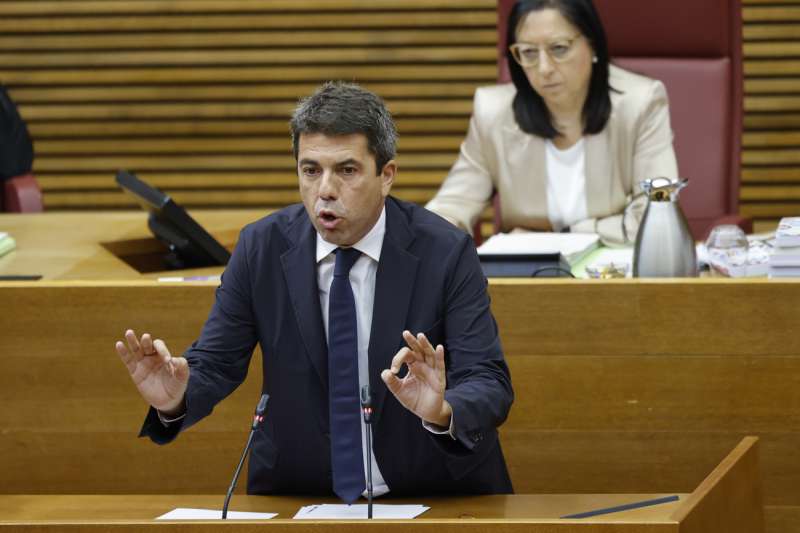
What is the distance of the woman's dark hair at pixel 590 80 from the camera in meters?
3.60

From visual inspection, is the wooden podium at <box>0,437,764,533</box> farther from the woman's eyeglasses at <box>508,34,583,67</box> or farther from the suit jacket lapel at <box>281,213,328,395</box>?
the woman's eyeglasses at <box>508,34,583,67</box>

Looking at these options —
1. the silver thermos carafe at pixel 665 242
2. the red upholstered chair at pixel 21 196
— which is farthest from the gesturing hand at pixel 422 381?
the red upholstered chair at pixel 21 196

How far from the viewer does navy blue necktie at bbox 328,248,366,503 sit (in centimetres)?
229

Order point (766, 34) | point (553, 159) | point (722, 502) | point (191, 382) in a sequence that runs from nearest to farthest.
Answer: point (722, 502)
point (191, 382)
point (553, 159)
point (766, 34)

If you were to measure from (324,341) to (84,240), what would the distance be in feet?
5.07

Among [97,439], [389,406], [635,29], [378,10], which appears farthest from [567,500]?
[378,10]

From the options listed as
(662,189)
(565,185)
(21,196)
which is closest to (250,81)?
(21,196)

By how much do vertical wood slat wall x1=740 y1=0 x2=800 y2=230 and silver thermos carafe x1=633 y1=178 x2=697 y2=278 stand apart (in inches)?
114

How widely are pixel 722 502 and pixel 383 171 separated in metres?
0.78

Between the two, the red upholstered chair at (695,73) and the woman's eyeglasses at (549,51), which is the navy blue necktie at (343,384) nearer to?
the woman's eyeglasses at (549,51)

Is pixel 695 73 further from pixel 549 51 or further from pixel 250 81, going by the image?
pixel 250 81

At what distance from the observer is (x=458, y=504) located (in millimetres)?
2254

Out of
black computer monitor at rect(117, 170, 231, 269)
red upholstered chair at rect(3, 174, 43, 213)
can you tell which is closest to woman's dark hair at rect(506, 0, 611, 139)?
black computer monitor at rect(117, 170, 231, 269)

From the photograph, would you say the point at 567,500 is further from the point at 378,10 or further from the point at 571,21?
the point at 378,10
